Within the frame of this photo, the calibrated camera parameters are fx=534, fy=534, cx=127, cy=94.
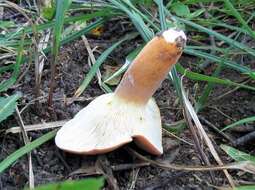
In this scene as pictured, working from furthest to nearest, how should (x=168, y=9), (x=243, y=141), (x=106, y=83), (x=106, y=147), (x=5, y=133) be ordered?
(x=168, y=9) → (x=106, y=83) → (x=243, y=141) → (x=5, y=133) → (x=106, y=147)

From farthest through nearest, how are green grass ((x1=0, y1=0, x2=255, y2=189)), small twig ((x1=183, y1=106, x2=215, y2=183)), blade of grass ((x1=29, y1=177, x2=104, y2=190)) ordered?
green grass ((x1=0, y1=0, x2=255, y2=189)), small twig ((x1=183, y1=106, x2=215, y2=183)), blade of grass ((x1=29, y1=177, x2=104, y2=190))

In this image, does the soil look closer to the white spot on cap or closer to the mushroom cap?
the mushroom cap

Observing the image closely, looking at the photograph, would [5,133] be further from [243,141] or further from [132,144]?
[243,141]

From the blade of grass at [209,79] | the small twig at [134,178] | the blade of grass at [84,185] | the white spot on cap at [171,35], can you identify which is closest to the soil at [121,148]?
the small twig at [134,178]

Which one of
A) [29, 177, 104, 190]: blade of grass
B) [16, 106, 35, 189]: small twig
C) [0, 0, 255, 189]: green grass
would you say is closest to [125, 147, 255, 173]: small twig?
[0, 0, 255, 189]: green grass

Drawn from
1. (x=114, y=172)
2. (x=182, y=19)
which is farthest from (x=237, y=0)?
(x=114, y=172)

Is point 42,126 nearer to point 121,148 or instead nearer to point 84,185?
point 121,148

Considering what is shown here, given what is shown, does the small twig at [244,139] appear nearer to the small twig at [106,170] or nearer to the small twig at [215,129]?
the small twig at [215,129]
